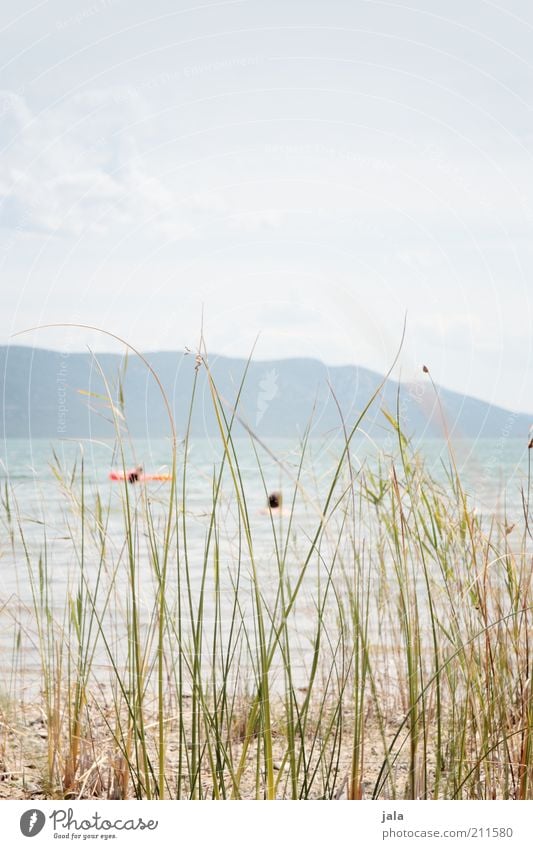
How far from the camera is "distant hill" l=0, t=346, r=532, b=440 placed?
1659 mm

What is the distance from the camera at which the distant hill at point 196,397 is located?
1.66 meters

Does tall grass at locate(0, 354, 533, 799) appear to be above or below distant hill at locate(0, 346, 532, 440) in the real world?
below

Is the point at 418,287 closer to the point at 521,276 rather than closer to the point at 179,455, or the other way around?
A: the point at 521,276

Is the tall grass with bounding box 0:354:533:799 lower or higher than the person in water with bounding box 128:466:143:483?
lower

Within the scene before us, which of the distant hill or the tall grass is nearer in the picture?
the tall grass

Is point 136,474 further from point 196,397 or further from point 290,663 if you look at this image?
point 290,663

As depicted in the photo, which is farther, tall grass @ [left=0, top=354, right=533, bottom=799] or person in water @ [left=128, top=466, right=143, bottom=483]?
person in water @ [left=128, top=466, right=143, bottom=483]

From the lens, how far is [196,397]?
1.75m

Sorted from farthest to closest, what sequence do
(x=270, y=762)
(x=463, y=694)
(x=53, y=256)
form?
(x=53, y=256) → (x=463, y=694) → (x=270, y=762)

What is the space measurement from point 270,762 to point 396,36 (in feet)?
5.39

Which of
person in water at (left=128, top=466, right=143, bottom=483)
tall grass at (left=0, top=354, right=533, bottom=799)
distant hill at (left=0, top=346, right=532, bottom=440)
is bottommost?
tall grass at (left=0, top=354, right=533, bottom=799)
